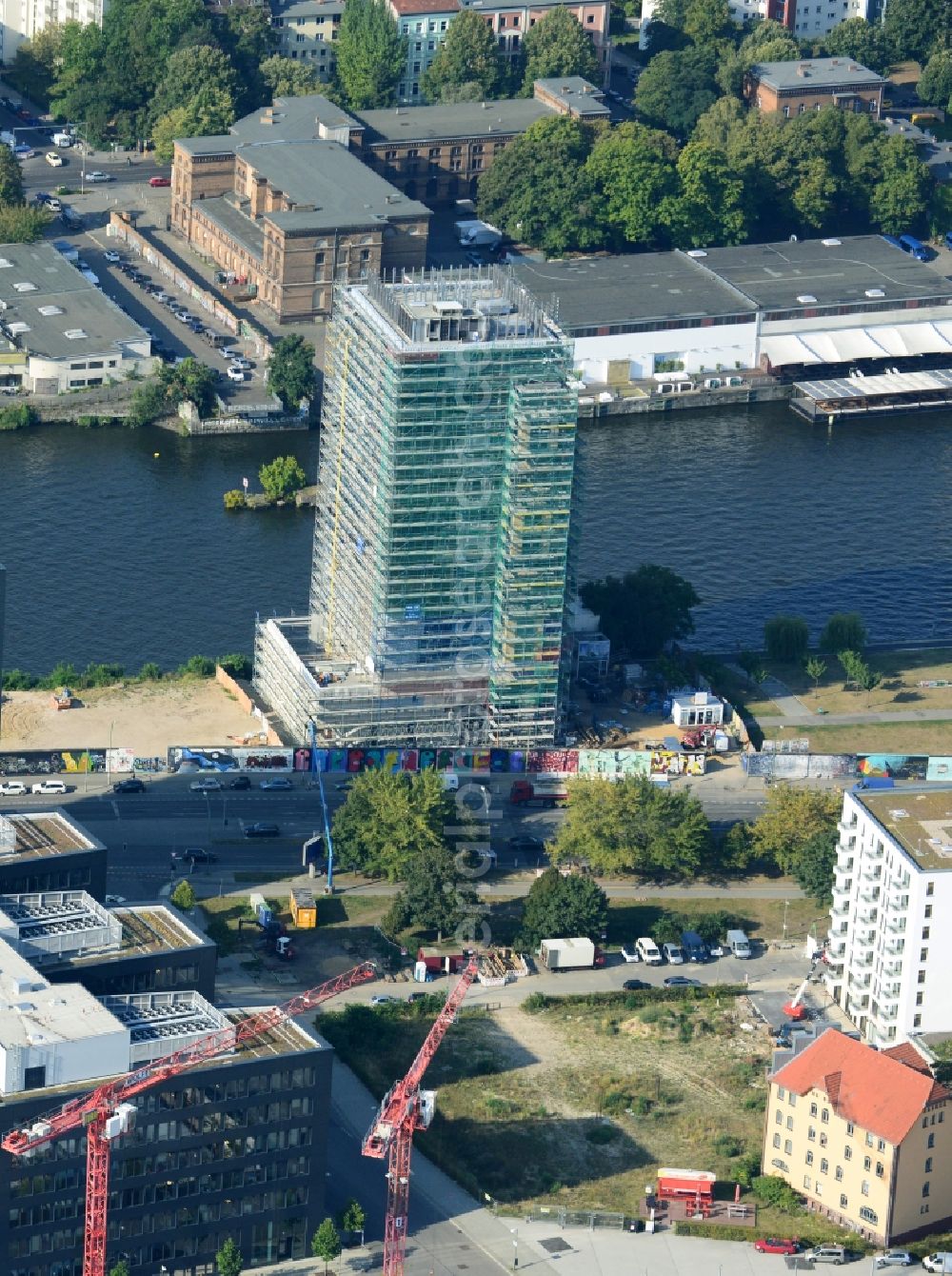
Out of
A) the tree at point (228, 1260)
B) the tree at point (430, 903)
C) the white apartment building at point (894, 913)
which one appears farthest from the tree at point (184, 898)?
the white apartment building at point (894, 913)

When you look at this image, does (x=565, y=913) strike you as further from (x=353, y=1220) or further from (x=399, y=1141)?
(x=353, y=1220)

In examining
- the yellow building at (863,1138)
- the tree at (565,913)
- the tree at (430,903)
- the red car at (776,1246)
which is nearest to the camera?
the red car at (776,1246)

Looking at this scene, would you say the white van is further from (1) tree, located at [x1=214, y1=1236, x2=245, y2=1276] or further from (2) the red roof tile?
(1) tree, located at [x1=214, y1=1236, x2=245, y2=1276]

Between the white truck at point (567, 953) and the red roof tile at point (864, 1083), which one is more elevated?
the white truck at point (567, 953)

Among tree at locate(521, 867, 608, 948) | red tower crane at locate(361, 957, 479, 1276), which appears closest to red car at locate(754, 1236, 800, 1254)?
red tower crane at locate(361, 957, 479, 1276)

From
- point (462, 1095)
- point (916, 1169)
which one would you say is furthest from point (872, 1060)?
point (462, 1095)

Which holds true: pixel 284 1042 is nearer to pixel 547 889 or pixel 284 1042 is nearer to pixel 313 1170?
pixel 313 1170

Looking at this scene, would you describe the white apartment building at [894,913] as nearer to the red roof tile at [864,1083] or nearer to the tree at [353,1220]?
the red roof tile at [864,1083]
